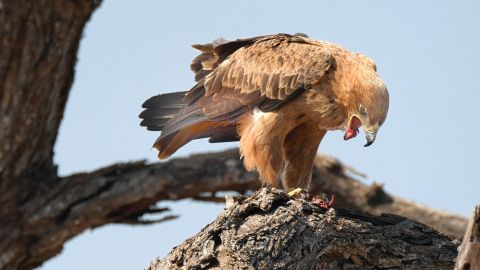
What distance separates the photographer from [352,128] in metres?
8.19

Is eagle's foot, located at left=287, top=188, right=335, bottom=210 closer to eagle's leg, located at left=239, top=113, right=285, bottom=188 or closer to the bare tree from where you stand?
eagle's leg, located at left=239, top=113, right=285, bottom=188

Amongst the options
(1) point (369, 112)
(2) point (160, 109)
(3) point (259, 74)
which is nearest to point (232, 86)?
(3) point (259, 74)

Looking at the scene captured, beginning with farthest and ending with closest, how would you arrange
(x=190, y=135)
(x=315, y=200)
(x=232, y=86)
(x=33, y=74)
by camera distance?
(x=190, y=135), (x=232, y=86), (x=315, y=200), (x=33, y=74)

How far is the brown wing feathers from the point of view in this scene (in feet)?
27.9

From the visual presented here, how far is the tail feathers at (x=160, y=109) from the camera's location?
9.23m

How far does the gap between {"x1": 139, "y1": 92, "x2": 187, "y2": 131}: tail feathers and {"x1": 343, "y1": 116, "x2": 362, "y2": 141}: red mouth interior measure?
1.85 metres

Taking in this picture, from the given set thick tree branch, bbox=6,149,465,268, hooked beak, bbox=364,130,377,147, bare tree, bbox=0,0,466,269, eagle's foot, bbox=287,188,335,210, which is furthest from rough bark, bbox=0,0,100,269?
hooked beak, bbox=364,130,377,147

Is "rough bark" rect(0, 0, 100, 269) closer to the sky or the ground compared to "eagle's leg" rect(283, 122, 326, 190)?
closer to the sky

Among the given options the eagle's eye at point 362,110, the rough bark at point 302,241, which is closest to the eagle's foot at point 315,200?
the rough bark at point 302,241

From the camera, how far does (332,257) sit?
624 cm

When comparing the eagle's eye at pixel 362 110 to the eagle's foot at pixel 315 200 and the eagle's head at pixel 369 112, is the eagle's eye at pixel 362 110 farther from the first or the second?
the eagle's foot at pixel 315 200

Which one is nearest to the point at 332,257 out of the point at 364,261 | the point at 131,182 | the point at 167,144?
the point at 364,261

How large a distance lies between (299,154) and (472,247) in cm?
441

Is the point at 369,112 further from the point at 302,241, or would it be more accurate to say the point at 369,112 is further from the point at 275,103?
the point at 302,241
